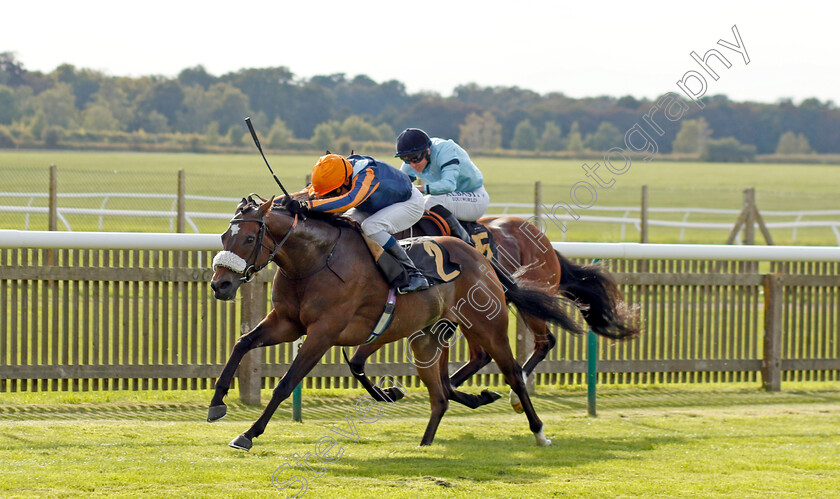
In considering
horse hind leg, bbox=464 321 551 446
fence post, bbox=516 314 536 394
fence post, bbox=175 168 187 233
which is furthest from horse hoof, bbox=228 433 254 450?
fence post, bbox=175 168 187 233

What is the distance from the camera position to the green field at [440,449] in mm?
5008

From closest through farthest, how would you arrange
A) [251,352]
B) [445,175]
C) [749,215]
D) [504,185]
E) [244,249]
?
[244,249] → [445,175] → [251,352] → [749,215] → [504,185]

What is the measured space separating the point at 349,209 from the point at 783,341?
16.1 feet

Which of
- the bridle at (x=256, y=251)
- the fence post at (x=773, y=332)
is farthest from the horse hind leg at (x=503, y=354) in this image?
the fence post at (x=773, y=332)

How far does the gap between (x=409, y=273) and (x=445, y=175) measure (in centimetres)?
149

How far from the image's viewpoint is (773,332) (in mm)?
8742

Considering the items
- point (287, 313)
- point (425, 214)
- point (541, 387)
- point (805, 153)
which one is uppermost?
point (805, 153)

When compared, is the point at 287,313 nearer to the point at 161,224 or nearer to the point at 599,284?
the point at 599,284

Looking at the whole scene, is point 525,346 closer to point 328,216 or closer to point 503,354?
point 503,354

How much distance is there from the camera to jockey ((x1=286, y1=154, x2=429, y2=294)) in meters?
5.72

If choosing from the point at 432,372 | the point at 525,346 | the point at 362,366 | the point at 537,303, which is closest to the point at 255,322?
the point at 362,366

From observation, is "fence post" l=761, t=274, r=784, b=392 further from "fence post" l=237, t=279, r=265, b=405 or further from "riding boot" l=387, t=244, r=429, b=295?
"fence post" l=237, t=279, r=265, b=405

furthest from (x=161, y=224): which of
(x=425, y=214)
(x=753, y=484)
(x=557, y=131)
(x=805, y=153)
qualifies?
(x=805, y=153)

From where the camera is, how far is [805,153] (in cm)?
7925
